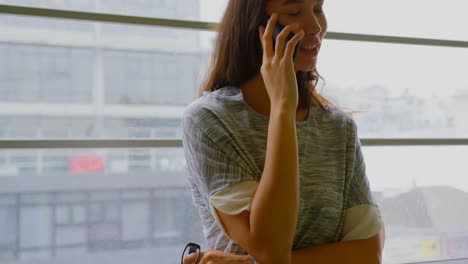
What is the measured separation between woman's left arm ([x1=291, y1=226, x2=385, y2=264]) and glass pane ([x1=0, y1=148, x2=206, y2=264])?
763mm

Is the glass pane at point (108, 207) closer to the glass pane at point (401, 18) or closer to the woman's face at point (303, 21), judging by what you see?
the glass pane at point (401, 18)

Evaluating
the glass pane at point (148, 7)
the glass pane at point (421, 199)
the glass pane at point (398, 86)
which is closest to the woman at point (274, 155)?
the glass pane at point (148, 7)

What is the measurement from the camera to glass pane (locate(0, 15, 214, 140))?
1.67 m

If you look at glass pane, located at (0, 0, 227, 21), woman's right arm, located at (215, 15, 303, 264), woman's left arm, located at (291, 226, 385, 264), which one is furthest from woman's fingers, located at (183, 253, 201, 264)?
glass pane, located at (0, 0, 227, 21)

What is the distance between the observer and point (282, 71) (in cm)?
115

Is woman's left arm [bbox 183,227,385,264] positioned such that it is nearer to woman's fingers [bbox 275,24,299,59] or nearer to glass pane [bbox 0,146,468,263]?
→ woman's fingers [bbox 275,24,299,59]

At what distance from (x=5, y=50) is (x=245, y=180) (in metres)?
0.96

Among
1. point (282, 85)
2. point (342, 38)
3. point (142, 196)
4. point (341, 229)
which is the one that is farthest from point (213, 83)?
point (342, 38)

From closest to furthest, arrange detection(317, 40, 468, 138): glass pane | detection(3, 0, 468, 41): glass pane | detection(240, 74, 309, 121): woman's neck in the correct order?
detection(240, 74, 309, 121): woman's neck, detection(3, 0, 468, 41): glass pane, detection(317, 40, 468, 138): glass pane

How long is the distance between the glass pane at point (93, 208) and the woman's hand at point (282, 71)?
2.47 ft

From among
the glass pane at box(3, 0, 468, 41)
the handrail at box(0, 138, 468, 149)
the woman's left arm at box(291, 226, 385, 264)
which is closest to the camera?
the woman's left arm at box(291, 226, 385, 264)

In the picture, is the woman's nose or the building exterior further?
the building exterior

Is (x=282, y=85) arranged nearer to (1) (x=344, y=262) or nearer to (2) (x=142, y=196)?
(1) (x=344, y=262)

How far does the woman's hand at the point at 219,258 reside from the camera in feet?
3.73
